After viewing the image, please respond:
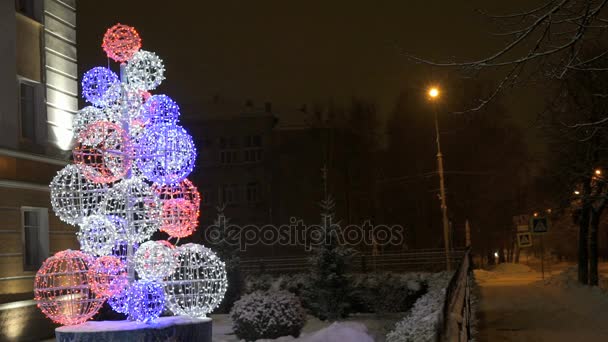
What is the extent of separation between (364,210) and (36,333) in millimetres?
31614

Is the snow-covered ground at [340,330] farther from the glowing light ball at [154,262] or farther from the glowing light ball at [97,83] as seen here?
the glowing light ball at [97,83]

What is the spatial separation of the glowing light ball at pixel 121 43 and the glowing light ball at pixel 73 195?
7.24ft

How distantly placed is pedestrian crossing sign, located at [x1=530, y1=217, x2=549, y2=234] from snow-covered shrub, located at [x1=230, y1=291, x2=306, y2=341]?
1169cm

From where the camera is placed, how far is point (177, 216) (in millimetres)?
13727

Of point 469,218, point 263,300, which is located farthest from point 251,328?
point 469,218

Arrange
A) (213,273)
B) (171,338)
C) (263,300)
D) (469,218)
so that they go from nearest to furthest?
(171,338) < (213,273) < (263,300) < (469,218)

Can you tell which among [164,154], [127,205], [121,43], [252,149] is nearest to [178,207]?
[127,205]

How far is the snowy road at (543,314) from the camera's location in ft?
52.1

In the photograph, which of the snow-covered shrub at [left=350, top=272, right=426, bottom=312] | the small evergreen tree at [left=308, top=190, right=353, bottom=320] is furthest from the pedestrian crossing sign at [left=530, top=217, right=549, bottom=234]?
the small evergreen tree at [left=308, top=190, right=353, bottom=320]

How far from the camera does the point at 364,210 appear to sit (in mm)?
48875

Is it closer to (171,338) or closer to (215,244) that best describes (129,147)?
(171,338)

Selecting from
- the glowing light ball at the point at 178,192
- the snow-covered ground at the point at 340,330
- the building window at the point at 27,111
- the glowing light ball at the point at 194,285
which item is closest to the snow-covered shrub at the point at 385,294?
the snow-covered ground at the point at 340,330

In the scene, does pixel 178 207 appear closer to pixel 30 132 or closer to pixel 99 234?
pixel 99 234

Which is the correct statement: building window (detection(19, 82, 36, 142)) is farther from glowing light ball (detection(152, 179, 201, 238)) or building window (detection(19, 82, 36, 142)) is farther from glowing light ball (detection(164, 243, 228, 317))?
glowing light ball (detection(164, 243, 228, 317))
